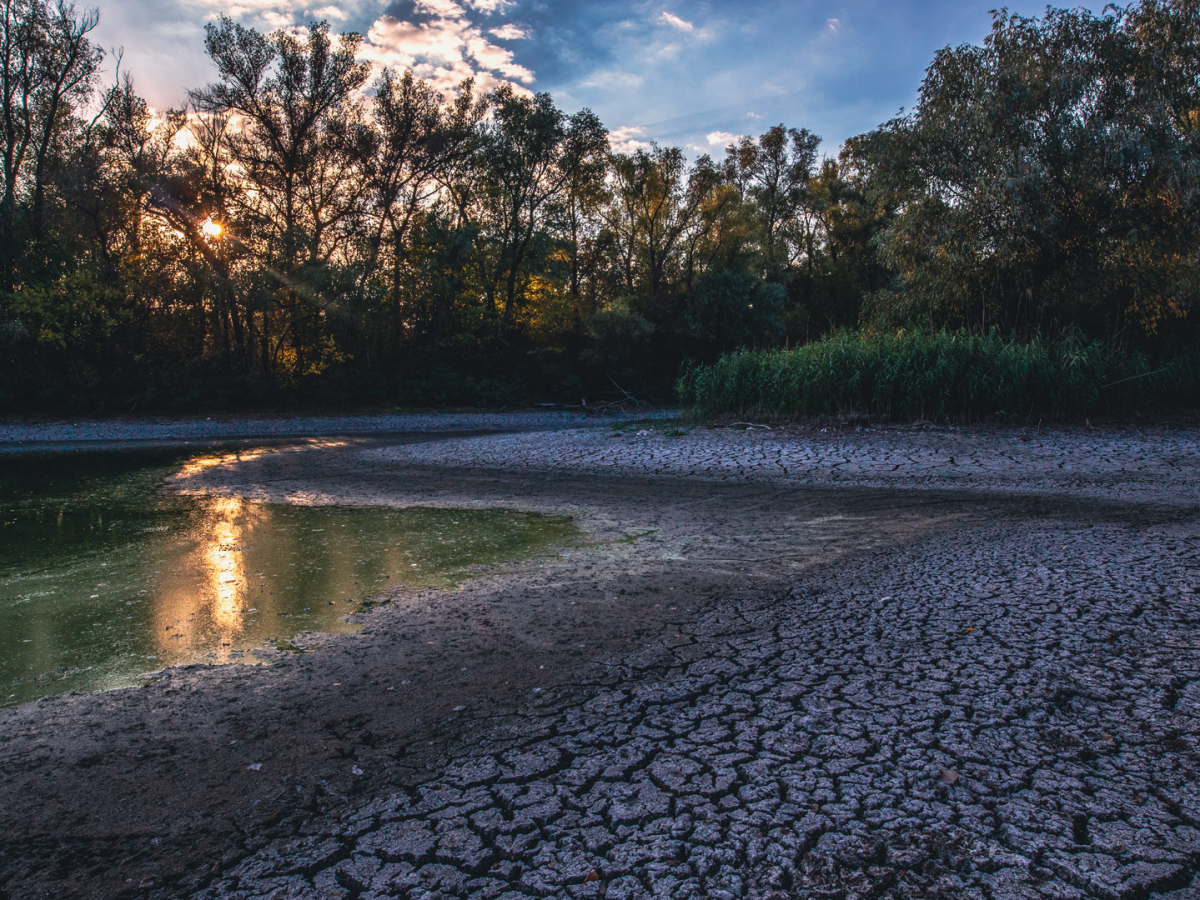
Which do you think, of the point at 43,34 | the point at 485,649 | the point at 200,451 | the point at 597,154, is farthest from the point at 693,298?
the point at 485,649

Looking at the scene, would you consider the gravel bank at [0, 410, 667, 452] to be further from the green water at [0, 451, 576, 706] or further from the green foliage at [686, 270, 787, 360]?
the green water at [0, 451, 576, 706]

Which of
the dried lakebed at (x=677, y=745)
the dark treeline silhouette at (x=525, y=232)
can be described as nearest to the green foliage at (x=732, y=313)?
the dark treeline silhouette at (x=525, y=232)

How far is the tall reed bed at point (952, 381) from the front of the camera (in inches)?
497

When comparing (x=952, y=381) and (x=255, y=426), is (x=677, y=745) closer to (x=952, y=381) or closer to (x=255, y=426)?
(x=952, y=381)

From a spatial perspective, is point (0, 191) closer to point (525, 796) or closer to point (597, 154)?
point (597, 154)

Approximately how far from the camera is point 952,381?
12.7 metres

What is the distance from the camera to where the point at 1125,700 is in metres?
2.87

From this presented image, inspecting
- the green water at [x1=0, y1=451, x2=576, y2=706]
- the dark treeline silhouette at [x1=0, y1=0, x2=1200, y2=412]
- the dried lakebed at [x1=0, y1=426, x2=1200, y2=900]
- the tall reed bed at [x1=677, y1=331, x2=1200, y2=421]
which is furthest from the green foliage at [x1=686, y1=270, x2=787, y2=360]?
the dried lakebed at [x1=0, y1=426, x2=1200, y2=900]

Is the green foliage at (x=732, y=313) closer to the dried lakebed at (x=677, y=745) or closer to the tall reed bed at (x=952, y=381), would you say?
the tall reed bed at (x=952, y=381)

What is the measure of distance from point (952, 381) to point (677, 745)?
39.1ft

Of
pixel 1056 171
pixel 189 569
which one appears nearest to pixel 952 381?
pixel 1056 171

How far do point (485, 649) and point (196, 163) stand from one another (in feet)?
80.6

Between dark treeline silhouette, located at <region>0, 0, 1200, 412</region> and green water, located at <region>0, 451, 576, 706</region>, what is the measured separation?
1431 cm

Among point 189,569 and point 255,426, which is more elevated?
point 255,426
